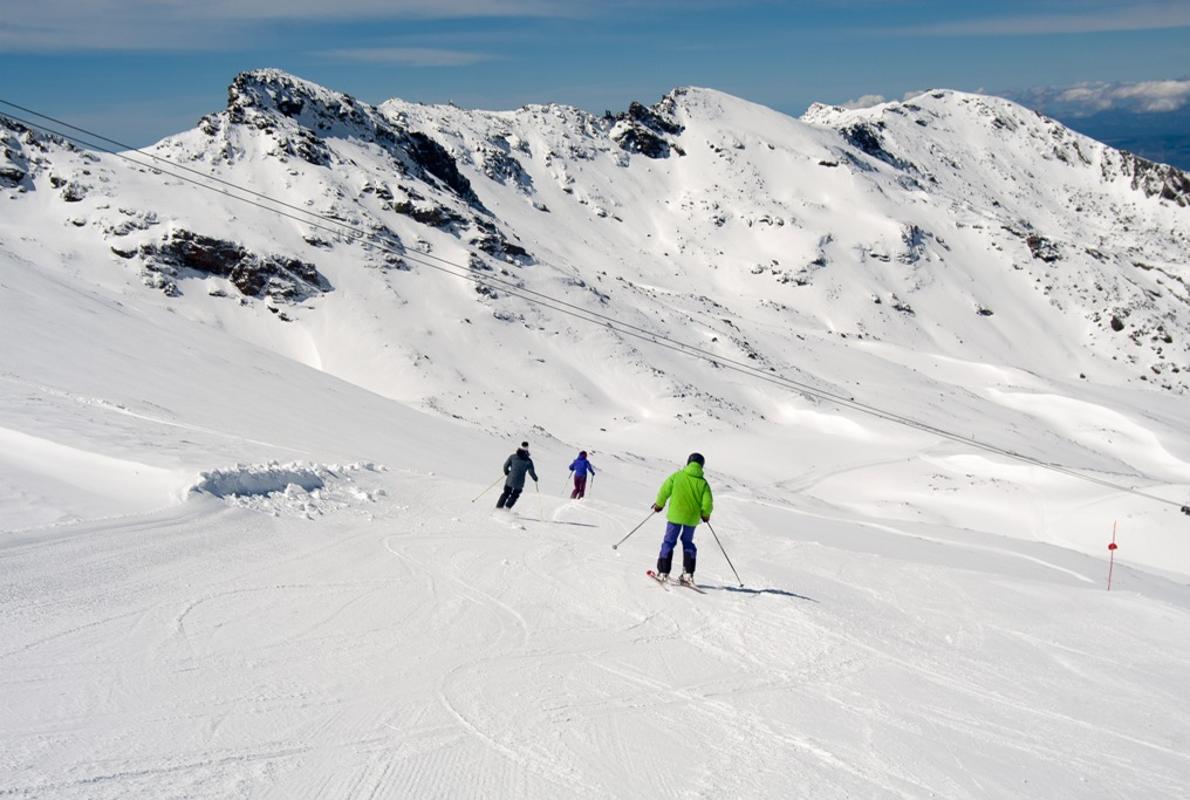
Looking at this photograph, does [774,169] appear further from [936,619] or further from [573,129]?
[936,619]

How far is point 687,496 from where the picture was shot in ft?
36.5

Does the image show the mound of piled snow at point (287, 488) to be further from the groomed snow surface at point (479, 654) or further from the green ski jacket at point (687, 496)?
the green ski jacket at point (687, 496)

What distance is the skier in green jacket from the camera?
11016 millimetres

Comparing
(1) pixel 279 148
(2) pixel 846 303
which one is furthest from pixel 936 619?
(2) pixel 846 303

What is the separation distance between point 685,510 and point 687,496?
0.18 metres

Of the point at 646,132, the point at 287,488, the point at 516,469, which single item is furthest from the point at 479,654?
the point at 646,132

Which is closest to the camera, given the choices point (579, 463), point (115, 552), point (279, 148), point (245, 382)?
point (115, 552)

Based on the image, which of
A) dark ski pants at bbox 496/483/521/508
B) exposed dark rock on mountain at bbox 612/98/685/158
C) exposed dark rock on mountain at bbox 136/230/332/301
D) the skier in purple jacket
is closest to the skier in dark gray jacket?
dark ski pants at bbox 496/483/521/508

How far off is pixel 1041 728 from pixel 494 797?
4863 mm

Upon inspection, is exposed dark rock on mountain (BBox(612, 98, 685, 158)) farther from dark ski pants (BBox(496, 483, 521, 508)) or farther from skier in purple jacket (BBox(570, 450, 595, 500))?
dark ski pants (BBox(496, 483, 521, 508))

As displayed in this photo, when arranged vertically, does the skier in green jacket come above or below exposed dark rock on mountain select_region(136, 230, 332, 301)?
below

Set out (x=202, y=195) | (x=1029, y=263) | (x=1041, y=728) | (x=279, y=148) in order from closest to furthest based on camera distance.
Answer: (x=1041, y=728), (x=202, y=195), (x=279, y=148), (x=1029, y=263)

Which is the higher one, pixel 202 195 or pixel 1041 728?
pixel 202 195

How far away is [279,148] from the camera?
65.5m
